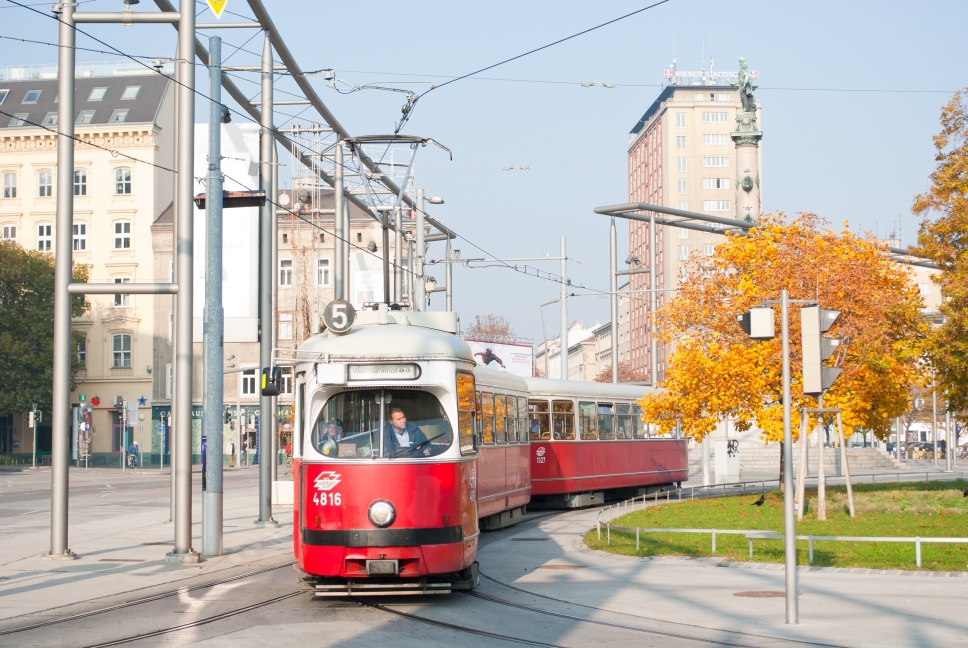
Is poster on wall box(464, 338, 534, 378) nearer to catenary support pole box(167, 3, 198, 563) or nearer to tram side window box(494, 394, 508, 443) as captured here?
tram side window box(494, 394, 508, 443)

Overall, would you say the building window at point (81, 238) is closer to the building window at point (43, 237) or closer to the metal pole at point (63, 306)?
Result: the building window at point (43, 237)

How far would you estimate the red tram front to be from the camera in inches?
481

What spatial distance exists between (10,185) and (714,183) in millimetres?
71141

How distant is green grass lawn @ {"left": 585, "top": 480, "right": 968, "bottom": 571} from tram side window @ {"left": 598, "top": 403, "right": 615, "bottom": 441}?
239 centimetres

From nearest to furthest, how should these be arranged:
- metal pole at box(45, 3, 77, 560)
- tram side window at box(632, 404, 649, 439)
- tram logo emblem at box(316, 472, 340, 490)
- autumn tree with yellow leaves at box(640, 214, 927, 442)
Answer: tram logo emblem at box(316, 472, 340, 490), metal pole at box(45, 3, 77, 560), autumn tree with yellow leaves at box(640, 214, 927, 442), tram side window at box(632, 404, 649, 439)

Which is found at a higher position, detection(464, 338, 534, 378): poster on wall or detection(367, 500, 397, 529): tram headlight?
detection(464, 338, 534, 378): poster on wall

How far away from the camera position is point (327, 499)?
12.4 metres

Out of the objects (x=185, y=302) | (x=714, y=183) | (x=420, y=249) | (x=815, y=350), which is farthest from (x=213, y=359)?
(x=714, y=183)

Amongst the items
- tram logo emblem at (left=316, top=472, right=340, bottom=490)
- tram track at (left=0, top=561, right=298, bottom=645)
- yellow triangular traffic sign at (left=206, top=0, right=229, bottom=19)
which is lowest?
tram track at (left=0, top=561, right=298, bottom=645)

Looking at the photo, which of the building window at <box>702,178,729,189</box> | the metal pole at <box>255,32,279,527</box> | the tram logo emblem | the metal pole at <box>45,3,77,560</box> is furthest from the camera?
the building window at <box>702,178,729,189</box>

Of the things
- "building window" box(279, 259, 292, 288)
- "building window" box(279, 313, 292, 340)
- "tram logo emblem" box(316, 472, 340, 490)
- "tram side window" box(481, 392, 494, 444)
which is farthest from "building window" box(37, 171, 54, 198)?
"tram logo emblem" box(316, 472, 340, 490)

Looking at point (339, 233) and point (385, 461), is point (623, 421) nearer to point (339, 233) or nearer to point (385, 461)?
point (339, 233)

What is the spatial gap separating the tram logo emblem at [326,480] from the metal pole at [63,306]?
6.46m

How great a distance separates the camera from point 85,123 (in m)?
72.1
